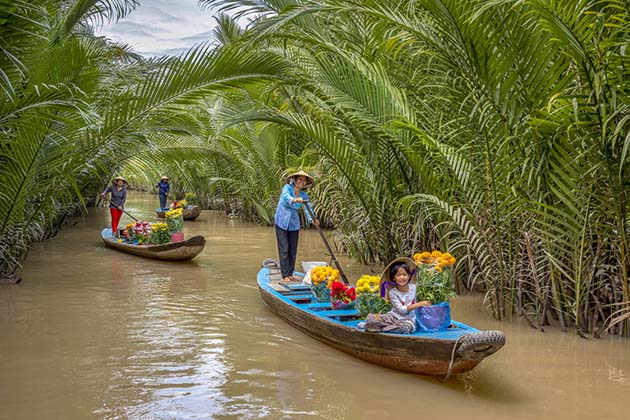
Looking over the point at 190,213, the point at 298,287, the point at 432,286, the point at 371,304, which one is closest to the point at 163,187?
the point at 190,213

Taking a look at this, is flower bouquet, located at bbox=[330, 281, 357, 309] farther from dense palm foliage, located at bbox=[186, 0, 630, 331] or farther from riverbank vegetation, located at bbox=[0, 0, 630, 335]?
dense palm foliage, located at bbox=[186, 0, 630, 331]

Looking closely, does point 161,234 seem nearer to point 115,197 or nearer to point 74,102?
point 115,197

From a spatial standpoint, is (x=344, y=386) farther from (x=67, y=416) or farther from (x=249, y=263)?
(x=249, y=263)

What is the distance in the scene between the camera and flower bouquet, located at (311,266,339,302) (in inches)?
263

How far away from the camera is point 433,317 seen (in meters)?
5.08

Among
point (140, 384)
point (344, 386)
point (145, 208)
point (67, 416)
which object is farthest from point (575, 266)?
point (145, 208)

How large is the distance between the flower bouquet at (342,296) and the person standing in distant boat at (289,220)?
1777mm

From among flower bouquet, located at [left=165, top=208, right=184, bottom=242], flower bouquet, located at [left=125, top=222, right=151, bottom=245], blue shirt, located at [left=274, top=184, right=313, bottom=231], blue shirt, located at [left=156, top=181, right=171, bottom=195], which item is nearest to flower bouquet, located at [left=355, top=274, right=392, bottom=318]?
blue shirt, located at [left=274, top=184, right=313, bottom=231]

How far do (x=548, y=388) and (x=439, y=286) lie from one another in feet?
3.77

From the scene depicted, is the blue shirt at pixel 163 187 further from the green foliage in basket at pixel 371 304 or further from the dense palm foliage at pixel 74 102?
the green foliage in basket at pixel 371 304

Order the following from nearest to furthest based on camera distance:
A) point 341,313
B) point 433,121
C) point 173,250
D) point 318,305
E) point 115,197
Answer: point 341,313, point 318,305, point 433,121, point 173,250, point 115,197

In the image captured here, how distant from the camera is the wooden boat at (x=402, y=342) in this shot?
4547mm

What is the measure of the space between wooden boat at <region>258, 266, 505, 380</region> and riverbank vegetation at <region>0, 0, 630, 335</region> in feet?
5.18

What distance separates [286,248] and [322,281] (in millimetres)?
1634
